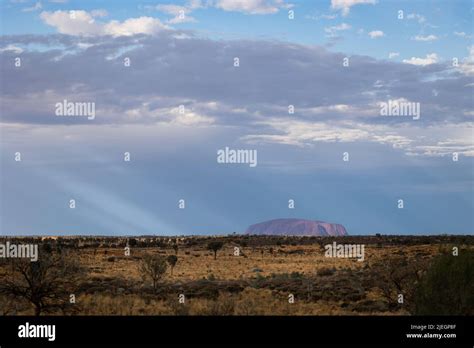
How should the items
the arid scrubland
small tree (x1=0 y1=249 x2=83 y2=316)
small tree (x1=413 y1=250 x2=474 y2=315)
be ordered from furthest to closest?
small tree (x1=0 y1=249 x2=83 y2=316)
the arid scrubland
small tree (x1=413 y1=250 x2=474 y2=315)

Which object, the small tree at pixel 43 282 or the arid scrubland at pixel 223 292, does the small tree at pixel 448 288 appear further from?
the small tree at pixel 43 282

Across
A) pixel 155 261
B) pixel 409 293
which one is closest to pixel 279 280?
pixel 155 261

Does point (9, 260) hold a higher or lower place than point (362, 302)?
higher

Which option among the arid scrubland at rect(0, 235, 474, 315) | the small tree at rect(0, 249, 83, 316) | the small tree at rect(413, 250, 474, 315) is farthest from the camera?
the small tree at rect(0, 249, 83, 316)

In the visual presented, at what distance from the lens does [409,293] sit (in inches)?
971

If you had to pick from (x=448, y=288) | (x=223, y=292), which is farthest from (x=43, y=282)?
(x=448, y=288)

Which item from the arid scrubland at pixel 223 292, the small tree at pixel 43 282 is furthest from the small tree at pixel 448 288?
the small tree at pixel 43 282

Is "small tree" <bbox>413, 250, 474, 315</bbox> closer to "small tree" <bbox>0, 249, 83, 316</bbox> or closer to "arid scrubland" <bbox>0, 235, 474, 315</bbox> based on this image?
"arid scrubland" <bbox>0, 235, 474, 315</bbox>

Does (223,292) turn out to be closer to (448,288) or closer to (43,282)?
(43,282)

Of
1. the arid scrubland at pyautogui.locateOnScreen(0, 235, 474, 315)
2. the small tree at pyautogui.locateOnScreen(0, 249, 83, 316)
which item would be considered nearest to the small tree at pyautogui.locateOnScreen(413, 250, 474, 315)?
the arid scrubland at pyautogui.locateOnScreen(0, 235, 474, 315)

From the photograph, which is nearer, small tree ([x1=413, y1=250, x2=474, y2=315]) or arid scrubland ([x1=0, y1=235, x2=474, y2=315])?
small tree ([x1=413, y1=250, x2=474, y2=315])

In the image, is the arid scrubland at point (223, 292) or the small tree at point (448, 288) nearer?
the small tree at point (448, 288)
